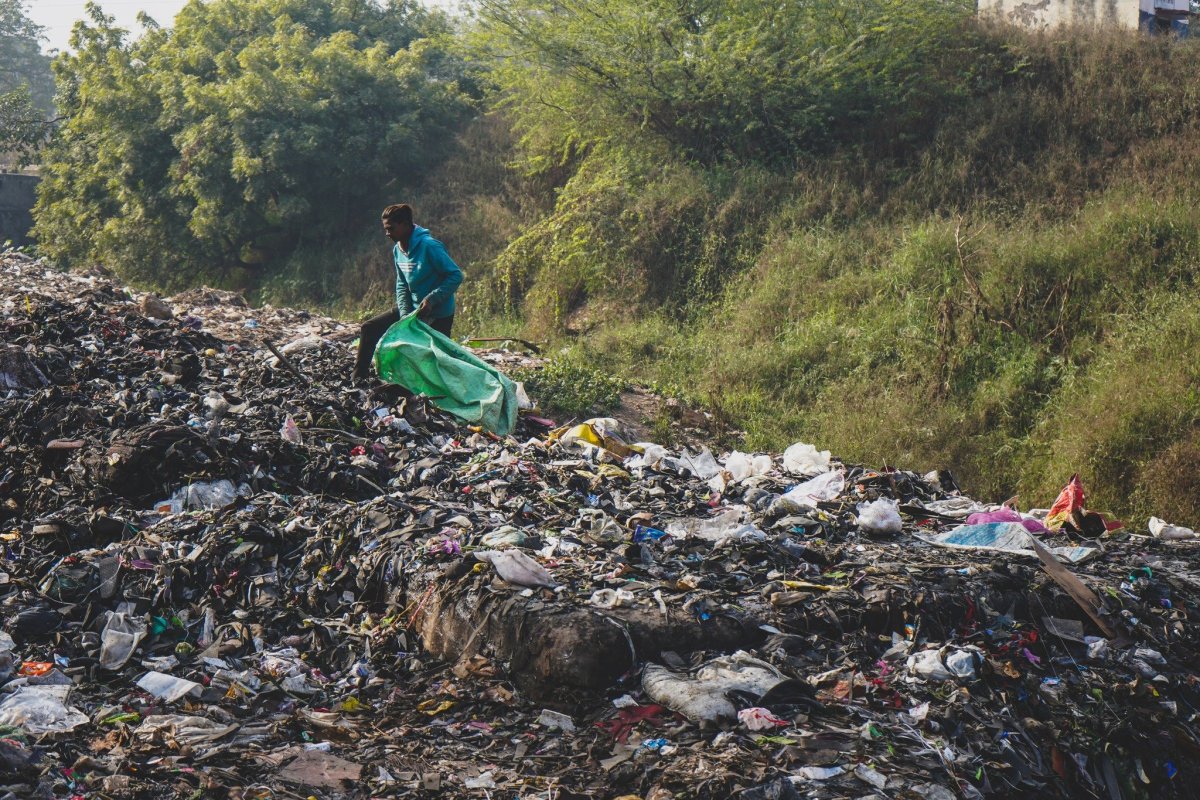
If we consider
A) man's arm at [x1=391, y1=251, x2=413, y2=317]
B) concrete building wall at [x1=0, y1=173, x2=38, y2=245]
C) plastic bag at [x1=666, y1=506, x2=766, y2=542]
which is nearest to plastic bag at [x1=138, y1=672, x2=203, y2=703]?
plastic bag at [x1=666, y1=506, x2=766, y2=542]

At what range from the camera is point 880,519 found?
5.04 meters

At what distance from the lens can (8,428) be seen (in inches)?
238

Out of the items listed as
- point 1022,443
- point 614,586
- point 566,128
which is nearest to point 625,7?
point 566,128

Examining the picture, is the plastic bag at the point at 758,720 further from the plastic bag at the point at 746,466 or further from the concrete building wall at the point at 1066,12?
the concrete building wall at the point at 1066,12

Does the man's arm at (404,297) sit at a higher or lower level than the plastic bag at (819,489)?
higher

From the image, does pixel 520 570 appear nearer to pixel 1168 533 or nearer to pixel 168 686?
pixel 168 686

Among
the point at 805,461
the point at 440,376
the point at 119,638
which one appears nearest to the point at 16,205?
the point at 440,376

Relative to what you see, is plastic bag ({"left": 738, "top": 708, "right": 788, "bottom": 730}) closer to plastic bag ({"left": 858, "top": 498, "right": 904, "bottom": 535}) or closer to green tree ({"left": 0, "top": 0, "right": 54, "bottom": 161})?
plastic bag ({"left": 858, "top": 498, "right": 904, "bottom": 535})

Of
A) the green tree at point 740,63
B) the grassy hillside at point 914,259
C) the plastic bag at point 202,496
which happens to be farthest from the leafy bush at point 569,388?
the green tree at point 740,63

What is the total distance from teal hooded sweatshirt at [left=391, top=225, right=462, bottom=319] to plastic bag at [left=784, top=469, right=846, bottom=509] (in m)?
2.62

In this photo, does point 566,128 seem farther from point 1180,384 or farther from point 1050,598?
point 1050,598

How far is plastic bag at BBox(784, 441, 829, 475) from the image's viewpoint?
6.59 m

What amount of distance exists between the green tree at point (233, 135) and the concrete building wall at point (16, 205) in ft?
8.28

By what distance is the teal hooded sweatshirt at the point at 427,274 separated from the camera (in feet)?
22.0
